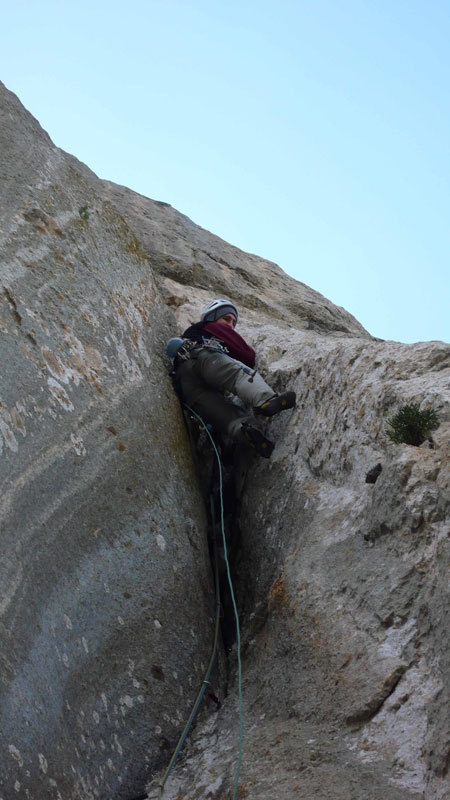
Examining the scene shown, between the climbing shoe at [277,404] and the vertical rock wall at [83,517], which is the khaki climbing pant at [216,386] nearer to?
the vertical rock wall at [83,517]

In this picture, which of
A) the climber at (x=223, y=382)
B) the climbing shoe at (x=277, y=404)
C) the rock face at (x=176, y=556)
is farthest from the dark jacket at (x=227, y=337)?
the climbing shoe at (x=277, y=404)

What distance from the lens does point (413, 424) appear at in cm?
607

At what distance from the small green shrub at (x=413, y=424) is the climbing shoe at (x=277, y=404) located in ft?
4.92

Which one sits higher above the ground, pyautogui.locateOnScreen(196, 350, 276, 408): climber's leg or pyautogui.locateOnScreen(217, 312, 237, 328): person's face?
pyautogui.locateOnScreen(217, 312, 237, 328): person's face

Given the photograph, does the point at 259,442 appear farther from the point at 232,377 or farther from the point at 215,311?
the point at 215,311

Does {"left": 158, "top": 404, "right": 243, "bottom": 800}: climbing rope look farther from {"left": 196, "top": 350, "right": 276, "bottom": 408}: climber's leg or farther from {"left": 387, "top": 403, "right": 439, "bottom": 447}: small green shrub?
{"left": 387, "top": 403, "right": 439, "bottom": 447}: small green shrub

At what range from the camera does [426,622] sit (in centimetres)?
505

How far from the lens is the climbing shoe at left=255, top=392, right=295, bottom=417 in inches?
297

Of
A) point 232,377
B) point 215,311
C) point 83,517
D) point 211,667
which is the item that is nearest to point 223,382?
point 232,377

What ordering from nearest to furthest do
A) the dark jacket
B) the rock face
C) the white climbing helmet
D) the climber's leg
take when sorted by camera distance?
the rock face
the climber's leg
the dark jacket
the white climbing helmet

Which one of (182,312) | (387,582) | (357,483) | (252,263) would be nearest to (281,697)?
(387,582)

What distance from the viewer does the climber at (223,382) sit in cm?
762

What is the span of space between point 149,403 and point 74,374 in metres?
1.03

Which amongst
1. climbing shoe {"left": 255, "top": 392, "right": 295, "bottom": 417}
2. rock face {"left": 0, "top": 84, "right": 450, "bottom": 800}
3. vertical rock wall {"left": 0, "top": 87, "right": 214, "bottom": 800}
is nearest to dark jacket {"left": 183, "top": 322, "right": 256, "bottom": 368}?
rock face {"left": 0, "top": 84, "right": 450, "bottom": 800}
